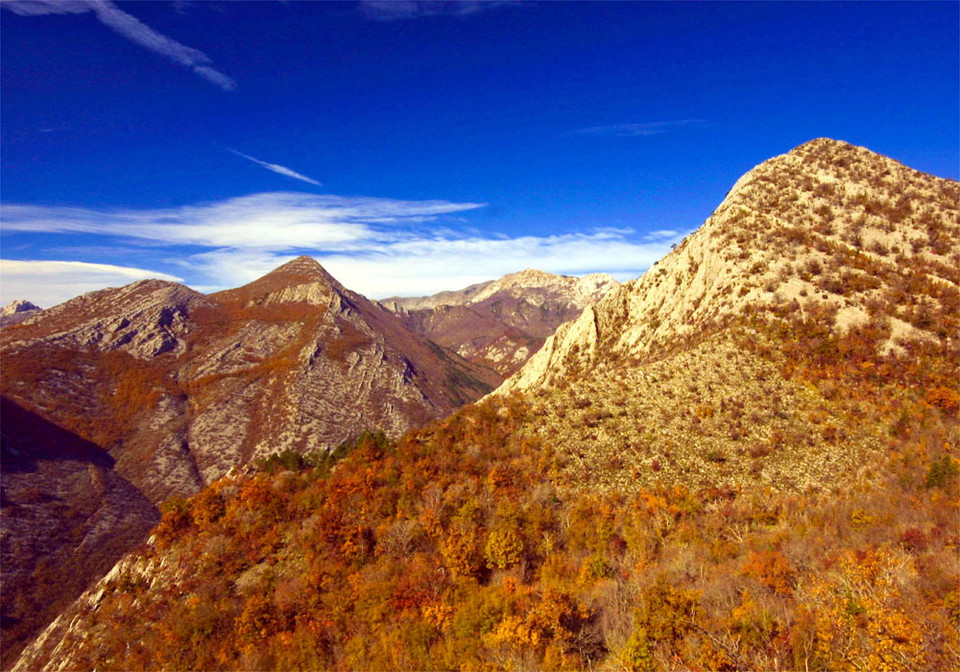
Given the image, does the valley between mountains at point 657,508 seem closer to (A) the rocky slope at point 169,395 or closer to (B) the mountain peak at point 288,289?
(A) the rocky slope at point 169,395

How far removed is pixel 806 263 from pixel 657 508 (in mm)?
30090

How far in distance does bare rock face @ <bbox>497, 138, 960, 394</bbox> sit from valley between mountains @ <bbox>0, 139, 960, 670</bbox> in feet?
0.88

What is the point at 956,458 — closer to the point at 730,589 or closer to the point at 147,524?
the point at 730,589

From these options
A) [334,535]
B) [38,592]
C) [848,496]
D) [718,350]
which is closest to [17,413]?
[38,592]

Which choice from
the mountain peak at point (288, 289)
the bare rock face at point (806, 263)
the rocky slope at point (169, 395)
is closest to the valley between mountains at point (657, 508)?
the bare rock face at point (806, 263)

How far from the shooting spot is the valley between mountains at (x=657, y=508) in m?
15.2

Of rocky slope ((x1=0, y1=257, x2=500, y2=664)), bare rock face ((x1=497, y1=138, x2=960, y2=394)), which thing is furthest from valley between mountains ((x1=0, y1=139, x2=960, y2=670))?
rocky slope ((x1=0, y1=257, x2=500, y2=664))

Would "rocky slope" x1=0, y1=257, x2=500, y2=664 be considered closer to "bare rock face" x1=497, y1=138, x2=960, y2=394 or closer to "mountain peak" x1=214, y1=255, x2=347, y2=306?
"mountain peak" x1=214, y1=255, x2=347, y2=306

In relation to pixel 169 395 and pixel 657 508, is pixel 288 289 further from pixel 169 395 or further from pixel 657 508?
pixel 657 508

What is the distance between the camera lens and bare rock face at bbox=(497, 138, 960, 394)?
35656mm

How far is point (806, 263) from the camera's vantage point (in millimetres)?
39938

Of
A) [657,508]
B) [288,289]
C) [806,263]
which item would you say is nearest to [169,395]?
[288,289]

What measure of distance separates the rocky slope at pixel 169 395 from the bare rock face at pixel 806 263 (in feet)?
216

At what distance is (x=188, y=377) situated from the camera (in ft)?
379
